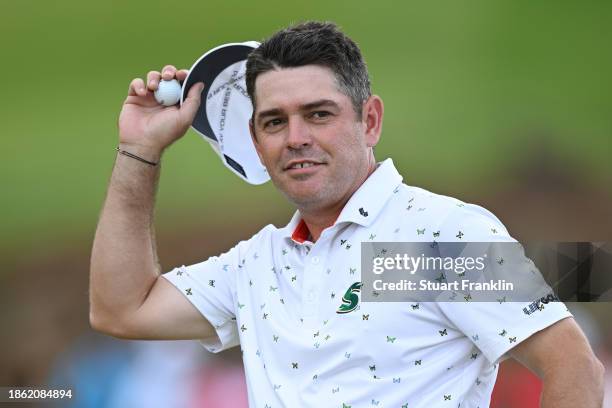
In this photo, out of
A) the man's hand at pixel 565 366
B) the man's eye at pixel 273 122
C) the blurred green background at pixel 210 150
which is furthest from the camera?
the blurred green background at pixel 210 150

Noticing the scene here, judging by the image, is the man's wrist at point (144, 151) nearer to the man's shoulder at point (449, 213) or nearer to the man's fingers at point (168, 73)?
the man's fingers at point (168, 73)

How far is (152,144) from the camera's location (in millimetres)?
1945

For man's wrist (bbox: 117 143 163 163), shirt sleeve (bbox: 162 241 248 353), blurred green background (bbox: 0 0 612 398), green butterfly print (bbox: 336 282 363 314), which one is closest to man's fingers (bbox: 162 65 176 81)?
man's wrist (bbox: 117 143 163 163)

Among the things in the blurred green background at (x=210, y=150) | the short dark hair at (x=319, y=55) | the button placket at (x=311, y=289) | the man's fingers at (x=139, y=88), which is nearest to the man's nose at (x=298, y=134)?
the short dark hair at (x=319, y=55)

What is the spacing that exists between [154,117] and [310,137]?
1.40ft

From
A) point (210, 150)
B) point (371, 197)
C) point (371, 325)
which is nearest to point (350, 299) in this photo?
point (371, 325)

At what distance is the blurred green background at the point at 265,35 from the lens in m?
3.49

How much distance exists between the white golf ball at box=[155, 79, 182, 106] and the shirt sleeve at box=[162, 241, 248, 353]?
1.16ft

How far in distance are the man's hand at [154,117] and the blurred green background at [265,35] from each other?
1583 millimetres

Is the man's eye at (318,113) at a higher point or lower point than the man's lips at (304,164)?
higher

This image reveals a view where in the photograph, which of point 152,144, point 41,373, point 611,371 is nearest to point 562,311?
point 152,144

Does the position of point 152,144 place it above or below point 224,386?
above

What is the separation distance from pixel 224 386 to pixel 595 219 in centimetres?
152

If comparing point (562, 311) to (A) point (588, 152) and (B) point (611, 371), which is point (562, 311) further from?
(A) point (588, 152)
